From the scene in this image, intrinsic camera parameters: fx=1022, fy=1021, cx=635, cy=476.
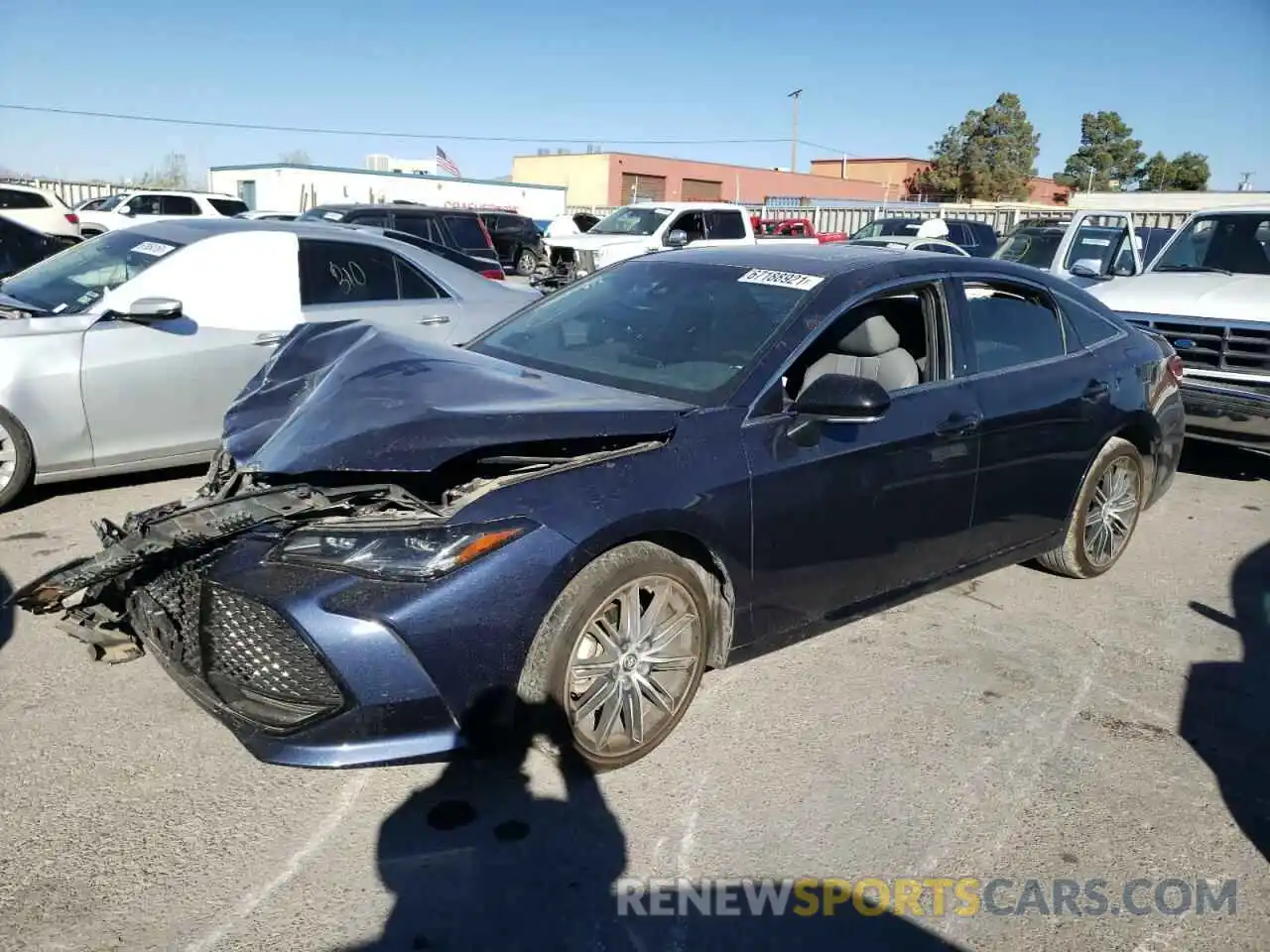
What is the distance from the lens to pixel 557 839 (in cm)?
296

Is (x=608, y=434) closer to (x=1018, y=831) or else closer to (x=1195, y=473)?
(x=1018, y=831)

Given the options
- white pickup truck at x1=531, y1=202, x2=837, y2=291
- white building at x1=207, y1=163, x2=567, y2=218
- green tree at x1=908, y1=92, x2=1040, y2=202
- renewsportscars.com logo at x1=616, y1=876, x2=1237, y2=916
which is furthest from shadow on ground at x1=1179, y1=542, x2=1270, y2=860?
green tree at x1=908, y1=92, x2=1040, y2=202

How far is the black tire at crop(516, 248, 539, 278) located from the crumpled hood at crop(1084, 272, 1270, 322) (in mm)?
17572

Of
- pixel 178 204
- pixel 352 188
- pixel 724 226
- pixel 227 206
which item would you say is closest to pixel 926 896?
pixel 724 226

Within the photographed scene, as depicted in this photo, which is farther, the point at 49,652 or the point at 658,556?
the point at 49,652

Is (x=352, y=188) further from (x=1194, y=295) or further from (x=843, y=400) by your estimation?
(x=843, y=400)

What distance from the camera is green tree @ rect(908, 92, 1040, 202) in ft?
211

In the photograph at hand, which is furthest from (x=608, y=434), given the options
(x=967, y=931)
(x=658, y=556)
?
(x=967, y=931)

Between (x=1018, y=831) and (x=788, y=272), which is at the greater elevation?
(x=788, y=272)

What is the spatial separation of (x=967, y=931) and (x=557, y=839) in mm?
1144

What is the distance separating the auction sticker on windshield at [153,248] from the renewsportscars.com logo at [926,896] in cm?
487

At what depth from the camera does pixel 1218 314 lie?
741 centimetres

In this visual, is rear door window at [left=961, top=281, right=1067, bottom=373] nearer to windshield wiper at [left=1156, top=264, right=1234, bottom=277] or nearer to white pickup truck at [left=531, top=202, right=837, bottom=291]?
windshield wiper at [left=1156, top=264, right=1234, bottom=277]

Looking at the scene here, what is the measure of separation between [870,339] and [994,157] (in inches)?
2647
